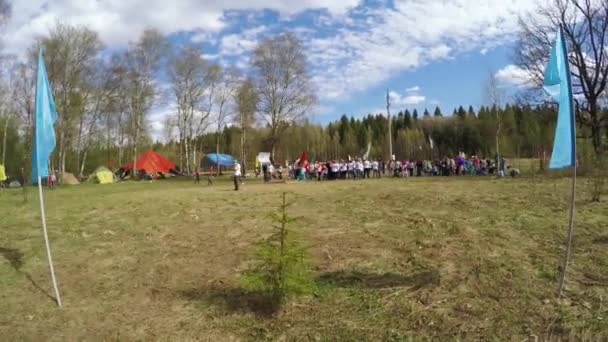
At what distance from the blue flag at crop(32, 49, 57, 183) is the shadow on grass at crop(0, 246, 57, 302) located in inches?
88.1

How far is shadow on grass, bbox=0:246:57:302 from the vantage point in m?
9.14

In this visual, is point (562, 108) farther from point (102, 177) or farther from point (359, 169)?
point (102, 177)

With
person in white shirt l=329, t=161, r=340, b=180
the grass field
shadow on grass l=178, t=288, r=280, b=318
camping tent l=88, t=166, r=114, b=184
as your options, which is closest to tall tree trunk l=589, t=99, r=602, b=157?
person in white shirt l=329, t=161, r=340, b=180

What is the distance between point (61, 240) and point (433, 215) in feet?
30.5

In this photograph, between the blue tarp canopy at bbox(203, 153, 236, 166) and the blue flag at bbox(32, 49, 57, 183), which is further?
the blue tarp canopy at bbox(203, 153, 236, 166)

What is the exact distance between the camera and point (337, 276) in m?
8.70

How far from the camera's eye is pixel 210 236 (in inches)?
463

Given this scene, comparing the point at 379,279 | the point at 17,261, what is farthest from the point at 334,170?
the point at 379,279

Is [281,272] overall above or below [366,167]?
below

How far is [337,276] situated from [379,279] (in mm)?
741

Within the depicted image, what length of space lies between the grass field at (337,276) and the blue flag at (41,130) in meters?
2.36

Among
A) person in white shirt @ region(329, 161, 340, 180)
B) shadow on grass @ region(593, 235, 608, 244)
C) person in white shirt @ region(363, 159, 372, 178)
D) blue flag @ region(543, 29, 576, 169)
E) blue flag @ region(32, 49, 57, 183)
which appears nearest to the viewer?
blue flag @ region(543, 29, 576, 169)

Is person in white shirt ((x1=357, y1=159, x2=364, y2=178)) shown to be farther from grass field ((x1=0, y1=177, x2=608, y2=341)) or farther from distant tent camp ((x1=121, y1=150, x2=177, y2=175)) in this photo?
distant tent camp ((x1=121, y1=150, x2=177, y2=175))

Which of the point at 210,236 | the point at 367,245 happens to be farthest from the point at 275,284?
the point at 210,236
